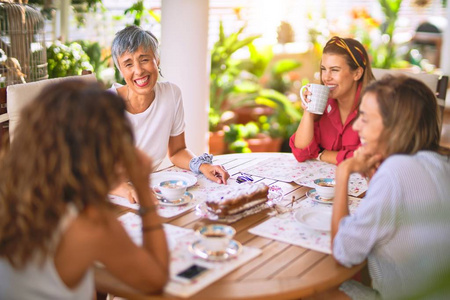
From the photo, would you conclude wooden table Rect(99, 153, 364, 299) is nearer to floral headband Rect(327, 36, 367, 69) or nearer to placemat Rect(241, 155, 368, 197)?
placemat Rect(241, 155, 368, 197)

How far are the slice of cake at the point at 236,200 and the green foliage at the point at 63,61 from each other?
2.38 m

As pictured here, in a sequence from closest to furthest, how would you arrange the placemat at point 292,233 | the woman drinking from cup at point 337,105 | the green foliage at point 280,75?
the placemat at point 292,233 < the woman drinking from cup at point 337,105 < the green foliage at point 280,75

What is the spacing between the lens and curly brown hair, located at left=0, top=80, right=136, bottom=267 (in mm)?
1218

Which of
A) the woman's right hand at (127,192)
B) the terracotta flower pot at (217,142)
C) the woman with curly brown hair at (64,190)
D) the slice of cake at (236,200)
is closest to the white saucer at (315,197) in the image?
the slice of cake at (236,200)

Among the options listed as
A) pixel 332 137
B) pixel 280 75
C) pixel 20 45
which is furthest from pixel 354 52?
pixel 280 75

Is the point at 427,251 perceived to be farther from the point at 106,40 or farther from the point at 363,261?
the point at 106,40

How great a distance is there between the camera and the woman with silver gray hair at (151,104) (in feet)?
8.13

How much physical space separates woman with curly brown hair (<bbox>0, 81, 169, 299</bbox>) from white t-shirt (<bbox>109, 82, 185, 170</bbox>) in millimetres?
1365

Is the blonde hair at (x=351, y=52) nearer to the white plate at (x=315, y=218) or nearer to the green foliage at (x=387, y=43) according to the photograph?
the white plate at (x=315, y=218)

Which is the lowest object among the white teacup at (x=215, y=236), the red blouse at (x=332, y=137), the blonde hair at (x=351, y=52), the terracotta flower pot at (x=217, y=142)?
the terracotta flower pot at (x=217, y=142)

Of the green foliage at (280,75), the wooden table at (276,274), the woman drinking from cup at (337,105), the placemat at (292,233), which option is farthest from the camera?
the green foliage at (280,75)

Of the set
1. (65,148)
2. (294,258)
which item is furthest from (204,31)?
(65,148)

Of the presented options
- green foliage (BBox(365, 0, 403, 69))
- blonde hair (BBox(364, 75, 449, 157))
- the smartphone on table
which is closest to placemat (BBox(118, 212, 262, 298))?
the smartphone on table

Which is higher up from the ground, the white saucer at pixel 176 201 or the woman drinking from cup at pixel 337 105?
the woman drinking from cup at pixel 337 105
